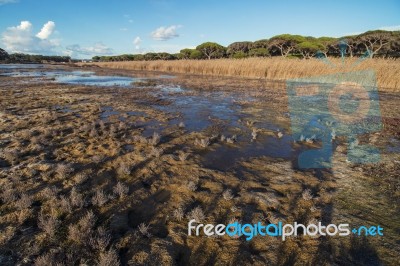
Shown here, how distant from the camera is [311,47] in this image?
42250 mm

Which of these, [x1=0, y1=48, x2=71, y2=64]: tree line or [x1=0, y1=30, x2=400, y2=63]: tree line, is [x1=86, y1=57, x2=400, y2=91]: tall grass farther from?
[x1=0, y1=48, x2=71, y2=64]: tree line

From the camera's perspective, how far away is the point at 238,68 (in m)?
25.8

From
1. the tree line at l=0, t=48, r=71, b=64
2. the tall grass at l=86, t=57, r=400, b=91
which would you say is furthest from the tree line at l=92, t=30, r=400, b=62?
the tree line at l=0, t=48, r=71, b=64

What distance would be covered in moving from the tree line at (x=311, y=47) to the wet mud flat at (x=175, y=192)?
70.6 feet

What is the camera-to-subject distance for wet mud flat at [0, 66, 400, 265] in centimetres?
299

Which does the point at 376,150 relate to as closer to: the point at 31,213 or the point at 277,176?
the point at 277,176

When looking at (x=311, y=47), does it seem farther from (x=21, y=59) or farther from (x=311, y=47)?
(x=21, y=59)

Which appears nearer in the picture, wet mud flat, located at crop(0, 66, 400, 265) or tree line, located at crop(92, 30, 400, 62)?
wet mud flat, located at crop(0, 66, 400, 265)

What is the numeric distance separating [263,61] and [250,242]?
23171mm

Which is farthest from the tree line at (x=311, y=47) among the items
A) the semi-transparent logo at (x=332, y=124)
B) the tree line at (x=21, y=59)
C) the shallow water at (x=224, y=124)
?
the tree line at (x=21, y=59)

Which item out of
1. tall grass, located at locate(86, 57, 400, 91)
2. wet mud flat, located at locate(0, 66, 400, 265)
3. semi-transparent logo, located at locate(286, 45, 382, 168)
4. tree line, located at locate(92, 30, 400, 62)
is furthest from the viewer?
tree line, located at locate(92, 30, 400, 62)

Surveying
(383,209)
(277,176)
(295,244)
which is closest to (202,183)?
(277,176)

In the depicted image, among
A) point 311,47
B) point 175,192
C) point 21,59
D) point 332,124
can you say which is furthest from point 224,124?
point 21,59

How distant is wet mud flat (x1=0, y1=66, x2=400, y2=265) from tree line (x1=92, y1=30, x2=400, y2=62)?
847 inches
